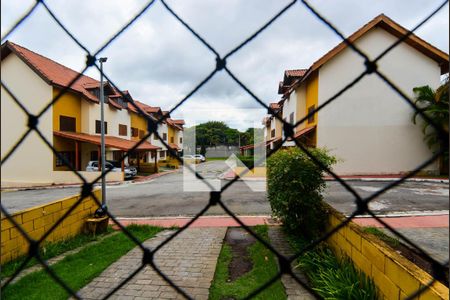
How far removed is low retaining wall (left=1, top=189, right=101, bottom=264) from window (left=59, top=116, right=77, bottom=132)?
35.4 ft

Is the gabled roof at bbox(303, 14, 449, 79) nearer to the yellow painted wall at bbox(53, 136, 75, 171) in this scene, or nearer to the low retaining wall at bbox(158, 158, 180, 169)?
the yellow painted wall at bbox(53, 136, 75, 171)

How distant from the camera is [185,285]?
359cm

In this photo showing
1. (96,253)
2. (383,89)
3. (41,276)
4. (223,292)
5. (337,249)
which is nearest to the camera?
(223,292)

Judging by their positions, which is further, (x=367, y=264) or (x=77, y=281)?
(x=77, y=281)

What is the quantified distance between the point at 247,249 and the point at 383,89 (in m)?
11.8

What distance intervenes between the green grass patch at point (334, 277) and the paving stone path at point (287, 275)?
12 centimetres

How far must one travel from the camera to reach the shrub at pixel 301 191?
15.2ft

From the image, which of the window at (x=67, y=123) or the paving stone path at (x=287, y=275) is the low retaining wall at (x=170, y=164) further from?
the paving stone path at (x=287, y=275)

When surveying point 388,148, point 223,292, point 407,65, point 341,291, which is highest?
point 407,65

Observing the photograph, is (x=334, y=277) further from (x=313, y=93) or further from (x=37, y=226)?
(x=313, y=93)

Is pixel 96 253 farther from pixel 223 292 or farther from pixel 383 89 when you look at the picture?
pixel 383 89

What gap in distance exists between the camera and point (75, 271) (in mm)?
3916

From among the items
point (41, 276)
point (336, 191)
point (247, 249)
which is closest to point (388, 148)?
point (336, 191)

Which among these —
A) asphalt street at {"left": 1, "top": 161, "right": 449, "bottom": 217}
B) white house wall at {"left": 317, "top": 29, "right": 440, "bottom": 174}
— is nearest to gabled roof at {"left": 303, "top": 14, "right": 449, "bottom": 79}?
white house wall at {"left": 317, "top": 29, "right": 440, "bottom": 174}
